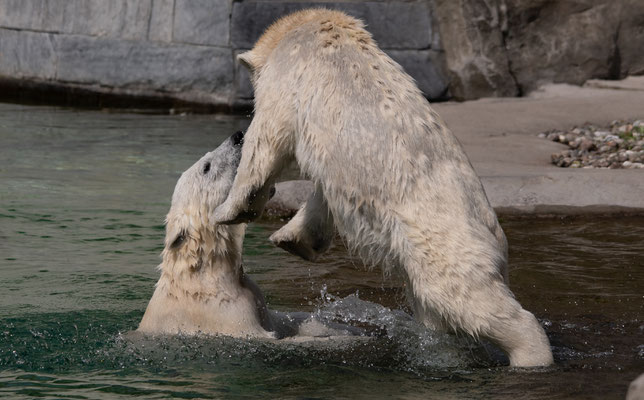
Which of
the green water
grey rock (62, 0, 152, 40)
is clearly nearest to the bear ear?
the green water

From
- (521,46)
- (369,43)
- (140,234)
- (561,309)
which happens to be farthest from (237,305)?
(521,46)

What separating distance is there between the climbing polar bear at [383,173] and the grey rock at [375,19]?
735 centimetres

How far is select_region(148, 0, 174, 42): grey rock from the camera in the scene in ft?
39.7

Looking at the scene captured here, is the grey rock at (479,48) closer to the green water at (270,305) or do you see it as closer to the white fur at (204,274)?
the green water at (270,305)

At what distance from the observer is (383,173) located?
394 cm

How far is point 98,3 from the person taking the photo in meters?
12.3

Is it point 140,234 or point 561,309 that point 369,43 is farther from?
point 140,234

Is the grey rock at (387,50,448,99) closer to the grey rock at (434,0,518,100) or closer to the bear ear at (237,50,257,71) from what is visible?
the grey rock at (434,0,518,100)

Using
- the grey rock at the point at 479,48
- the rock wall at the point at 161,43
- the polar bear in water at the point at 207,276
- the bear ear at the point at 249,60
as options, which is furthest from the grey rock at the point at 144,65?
the bear ear at the point at 249,60

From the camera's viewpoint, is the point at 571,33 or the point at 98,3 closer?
the point at 571,33

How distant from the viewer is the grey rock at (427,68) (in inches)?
468

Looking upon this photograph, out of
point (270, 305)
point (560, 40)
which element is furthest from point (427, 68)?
point (270, 305)

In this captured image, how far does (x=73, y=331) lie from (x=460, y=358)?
1940mm

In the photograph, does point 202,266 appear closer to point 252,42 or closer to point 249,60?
point 249,60
